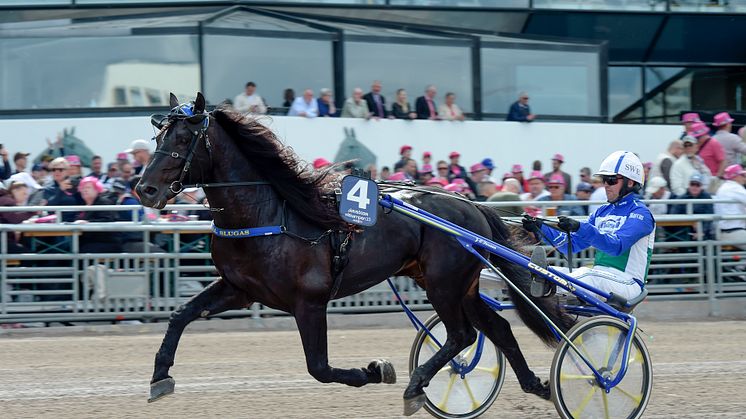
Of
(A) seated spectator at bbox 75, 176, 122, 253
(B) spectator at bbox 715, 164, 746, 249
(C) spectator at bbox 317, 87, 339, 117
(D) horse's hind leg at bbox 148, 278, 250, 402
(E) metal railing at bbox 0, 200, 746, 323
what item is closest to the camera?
(D) horse's hind leg at bbox 148, 278, 250, 402

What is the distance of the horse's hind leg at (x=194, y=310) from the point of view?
228 inches

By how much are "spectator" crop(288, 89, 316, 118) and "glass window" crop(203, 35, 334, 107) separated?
0.57 meters

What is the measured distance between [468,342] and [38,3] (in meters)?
10.2

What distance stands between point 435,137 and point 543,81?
244 centimetres

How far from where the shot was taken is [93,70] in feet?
44.1

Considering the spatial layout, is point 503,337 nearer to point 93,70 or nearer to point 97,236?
point 97,236

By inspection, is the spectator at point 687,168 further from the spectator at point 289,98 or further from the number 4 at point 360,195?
the number 4 at point 360,195

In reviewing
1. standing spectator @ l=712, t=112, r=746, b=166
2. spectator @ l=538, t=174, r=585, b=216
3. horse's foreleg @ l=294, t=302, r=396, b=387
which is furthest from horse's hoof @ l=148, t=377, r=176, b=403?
standing spectator @ l=712, t=112, r=746, b=166

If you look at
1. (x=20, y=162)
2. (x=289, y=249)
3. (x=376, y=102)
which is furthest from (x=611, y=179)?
(x=376, y=102)

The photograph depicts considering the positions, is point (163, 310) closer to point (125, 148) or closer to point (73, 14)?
point (125, 148)

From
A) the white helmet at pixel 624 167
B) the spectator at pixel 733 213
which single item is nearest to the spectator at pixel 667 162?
the spectator at pixel 733 213

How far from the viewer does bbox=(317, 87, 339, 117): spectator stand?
13.2 meters

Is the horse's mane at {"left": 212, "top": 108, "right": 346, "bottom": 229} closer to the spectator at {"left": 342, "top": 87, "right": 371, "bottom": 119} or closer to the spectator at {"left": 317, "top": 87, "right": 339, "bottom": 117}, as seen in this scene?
the spectator at {"left": 317, "top": 87, "right": 339, "bottom": 117}

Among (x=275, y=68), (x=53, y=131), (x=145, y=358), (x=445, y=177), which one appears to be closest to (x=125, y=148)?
(x=53, y=131)
